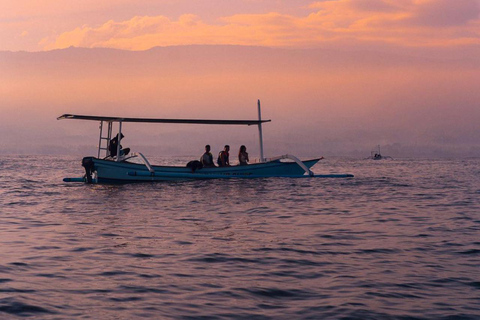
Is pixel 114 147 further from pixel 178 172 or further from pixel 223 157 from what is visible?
pixel 223 157

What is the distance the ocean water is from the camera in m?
7.50

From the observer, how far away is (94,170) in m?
30.3

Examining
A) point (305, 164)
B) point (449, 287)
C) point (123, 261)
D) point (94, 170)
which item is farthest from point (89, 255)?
point (305, 164)

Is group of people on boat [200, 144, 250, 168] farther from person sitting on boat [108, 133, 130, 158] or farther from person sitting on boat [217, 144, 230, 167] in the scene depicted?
person sitting on boat [108, 133, 130, 158]

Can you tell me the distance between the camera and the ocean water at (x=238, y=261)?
7504mm

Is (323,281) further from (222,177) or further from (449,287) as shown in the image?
(222,177)

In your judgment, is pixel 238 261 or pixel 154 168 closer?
pixel 238 261

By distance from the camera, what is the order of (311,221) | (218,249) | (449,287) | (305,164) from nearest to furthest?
(449,287) < (218,249) < (311,221) < (305,164)

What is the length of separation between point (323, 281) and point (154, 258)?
336cm

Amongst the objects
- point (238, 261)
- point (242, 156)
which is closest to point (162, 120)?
point (242, 156)

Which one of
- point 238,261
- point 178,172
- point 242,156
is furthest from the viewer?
point 242,156

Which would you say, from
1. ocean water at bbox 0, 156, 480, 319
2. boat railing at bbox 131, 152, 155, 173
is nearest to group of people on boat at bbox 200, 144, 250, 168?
boat railing at bbox 131, 152, 155, 173

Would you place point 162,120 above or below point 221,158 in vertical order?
above

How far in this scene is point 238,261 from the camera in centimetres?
1069
